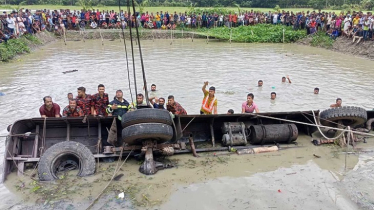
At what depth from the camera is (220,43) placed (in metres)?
32.3

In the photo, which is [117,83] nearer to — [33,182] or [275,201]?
[33,182]

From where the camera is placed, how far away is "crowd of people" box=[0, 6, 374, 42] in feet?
81.7

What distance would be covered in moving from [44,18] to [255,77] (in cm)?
2284

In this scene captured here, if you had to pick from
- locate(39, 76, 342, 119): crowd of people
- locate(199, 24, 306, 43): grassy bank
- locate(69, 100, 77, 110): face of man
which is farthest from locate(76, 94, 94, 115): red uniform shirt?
locate(199, 24, 306, 43): grassy bank

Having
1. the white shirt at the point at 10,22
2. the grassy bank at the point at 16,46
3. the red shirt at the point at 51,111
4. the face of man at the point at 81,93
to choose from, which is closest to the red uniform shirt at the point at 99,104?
the face of man at the point at 81,93

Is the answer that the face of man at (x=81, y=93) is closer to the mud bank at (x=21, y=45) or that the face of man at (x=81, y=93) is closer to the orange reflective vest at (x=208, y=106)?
the orange reflective vest at (x=208, y=106)

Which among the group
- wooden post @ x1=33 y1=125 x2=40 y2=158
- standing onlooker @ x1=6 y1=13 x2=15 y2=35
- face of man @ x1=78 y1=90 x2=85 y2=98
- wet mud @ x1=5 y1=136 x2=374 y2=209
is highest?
standing onlooker @ x1=6 y1=13 x2=15 y2=35

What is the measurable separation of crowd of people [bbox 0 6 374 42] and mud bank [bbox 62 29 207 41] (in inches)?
35.4

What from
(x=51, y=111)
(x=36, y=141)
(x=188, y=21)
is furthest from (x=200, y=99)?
(x=188, y=21)

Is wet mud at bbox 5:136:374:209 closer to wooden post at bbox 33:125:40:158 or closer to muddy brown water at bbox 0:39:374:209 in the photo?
muddy brown water at bbox 0:39:374:209

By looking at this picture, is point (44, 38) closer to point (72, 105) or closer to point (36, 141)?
point (72, 105)

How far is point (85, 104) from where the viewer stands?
958 centimetres

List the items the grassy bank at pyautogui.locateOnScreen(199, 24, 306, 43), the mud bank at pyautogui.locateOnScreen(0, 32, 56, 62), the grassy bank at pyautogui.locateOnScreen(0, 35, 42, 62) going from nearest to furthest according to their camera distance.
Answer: the grassy bank at pyautogui.locateOnScreen(0, 35, 42, 62), the mud bank at pyautogui.locateOnScreen(0, 32, 56, 62), the grassy bank at pyautogui.locateOnScreen(199, 24, 306, 43)

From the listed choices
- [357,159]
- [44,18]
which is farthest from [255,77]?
[44,18]
